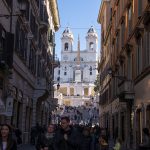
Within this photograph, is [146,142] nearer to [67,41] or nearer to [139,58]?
[139,58]

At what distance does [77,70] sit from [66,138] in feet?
569

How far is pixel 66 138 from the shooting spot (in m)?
7.31

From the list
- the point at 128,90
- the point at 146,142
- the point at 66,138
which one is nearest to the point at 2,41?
the point at 146,142

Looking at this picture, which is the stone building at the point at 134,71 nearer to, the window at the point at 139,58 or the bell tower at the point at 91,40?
the window at the point at 139,58

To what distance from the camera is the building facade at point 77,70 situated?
17862cm

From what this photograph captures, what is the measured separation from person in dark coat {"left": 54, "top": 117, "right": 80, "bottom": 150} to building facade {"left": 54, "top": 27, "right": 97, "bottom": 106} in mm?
167151

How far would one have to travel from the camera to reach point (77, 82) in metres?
180

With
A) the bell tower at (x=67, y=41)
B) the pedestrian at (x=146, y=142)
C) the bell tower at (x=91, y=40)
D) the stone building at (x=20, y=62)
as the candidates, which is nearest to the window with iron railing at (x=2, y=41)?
the stone building at (x=20, y=62)

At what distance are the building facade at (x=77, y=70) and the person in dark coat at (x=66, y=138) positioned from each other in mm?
167151

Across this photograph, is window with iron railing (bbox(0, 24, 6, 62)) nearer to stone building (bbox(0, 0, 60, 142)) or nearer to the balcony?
stone building (bbox(0, 0, 60, 142))

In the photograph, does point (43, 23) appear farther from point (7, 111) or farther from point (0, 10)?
point (7, 111)

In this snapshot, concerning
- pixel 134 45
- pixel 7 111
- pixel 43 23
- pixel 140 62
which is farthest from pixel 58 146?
pixel 43 23

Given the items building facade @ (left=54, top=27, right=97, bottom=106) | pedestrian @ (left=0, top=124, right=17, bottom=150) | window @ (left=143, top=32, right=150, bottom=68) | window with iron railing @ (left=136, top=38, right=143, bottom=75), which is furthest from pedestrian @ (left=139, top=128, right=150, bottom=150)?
building facade @ (left=54, top=27, right=97, bottom=106)

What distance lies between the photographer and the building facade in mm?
178625
